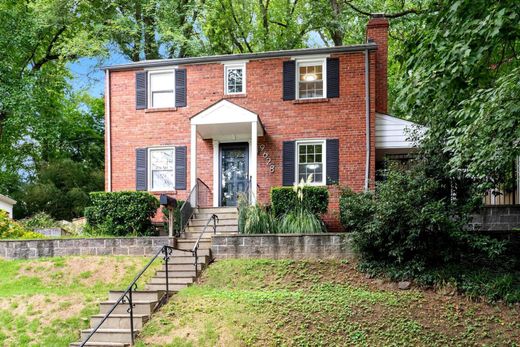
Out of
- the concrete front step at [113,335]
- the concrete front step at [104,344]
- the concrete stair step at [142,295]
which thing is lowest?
the concrete front step at [104,344]

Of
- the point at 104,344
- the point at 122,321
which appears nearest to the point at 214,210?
the point at 122,321

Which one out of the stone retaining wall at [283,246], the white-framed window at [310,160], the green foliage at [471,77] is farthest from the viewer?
the white-framed window at [310,160]

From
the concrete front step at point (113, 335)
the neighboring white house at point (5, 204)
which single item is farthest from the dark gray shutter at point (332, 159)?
the neighboring white house at point (5, 204)

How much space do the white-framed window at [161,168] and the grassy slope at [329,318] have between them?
7.03m

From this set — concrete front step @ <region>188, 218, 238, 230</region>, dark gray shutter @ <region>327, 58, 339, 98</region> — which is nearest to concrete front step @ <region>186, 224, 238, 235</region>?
concrete front step @ <region>188, 218, 238, 230</region>

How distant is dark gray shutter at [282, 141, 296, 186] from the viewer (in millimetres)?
15914

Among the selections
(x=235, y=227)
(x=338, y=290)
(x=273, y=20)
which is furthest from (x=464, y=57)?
(x=273, y=20)

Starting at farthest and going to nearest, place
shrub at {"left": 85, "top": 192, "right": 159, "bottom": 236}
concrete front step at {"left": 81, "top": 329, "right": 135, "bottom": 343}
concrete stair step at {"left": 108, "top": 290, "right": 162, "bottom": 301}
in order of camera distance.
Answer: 1. shrub at {"left": 85, "top": 192, "right": 159, "bottom": 236}
2. concrete stair step at {"left": 108, "top": 290, "right": 162, "bottom": 301}
3. concrete front step at {"left": 81, "top": 329, "right": 135, "bottom": 343}

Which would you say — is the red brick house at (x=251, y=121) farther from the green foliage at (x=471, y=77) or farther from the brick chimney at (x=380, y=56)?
the green foliage at (x=471, y=77)

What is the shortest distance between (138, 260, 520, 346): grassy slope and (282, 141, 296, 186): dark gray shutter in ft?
19.4

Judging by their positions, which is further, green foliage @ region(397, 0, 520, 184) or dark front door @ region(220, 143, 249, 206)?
dark front door @ region(220, 143, 249, 206)

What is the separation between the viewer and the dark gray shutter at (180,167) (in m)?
16.5

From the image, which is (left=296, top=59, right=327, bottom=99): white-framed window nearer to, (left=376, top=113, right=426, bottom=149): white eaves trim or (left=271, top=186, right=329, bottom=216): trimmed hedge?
(left=376, top=113, right=426, bottom=149): white eaves trim

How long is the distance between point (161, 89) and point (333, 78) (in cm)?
562
